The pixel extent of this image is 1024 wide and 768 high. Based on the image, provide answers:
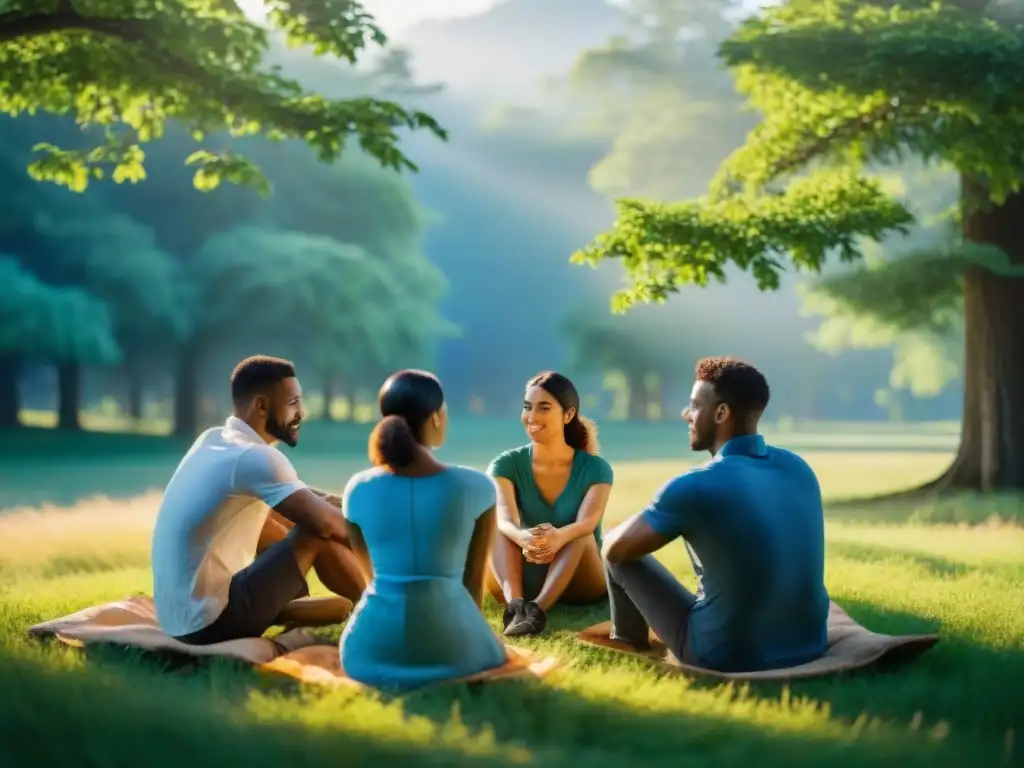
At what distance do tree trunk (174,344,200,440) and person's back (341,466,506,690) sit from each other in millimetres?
24551

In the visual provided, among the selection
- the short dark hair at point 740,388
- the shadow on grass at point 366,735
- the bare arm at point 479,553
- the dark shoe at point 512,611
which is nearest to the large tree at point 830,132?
the dark shoe at point 512,611

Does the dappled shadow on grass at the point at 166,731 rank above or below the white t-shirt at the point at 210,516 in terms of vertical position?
below

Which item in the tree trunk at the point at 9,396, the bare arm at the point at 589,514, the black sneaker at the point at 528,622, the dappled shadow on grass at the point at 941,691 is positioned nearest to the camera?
the dappled shadow on grass at the point at 941,691

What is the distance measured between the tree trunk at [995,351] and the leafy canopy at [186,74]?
872 centimetres

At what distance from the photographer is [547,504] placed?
256 inches

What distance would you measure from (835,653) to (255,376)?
2.99 m

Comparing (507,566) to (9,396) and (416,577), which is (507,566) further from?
(9,396)

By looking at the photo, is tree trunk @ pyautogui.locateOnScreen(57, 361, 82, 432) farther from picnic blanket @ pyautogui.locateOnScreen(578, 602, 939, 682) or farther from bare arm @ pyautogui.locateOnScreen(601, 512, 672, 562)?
bare arm @ pyautogui.locateOnScreen(601, 512, 672, 562)

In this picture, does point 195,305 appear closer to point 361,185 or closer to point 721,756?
point 361,185

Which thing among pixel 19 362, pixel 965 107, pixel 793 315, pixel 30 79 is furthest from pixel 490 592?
pixel 793 315

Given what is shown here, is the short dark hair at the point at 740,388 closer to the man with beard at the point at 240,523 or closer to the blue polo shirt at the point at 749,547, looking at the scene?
the blue polo shirt at the point at 749,547

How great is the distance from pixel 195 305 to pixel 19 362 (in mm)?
4638

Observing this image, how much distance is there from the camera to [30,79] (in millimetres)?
9828

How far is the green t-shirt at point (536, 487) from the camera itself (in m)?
6.42
